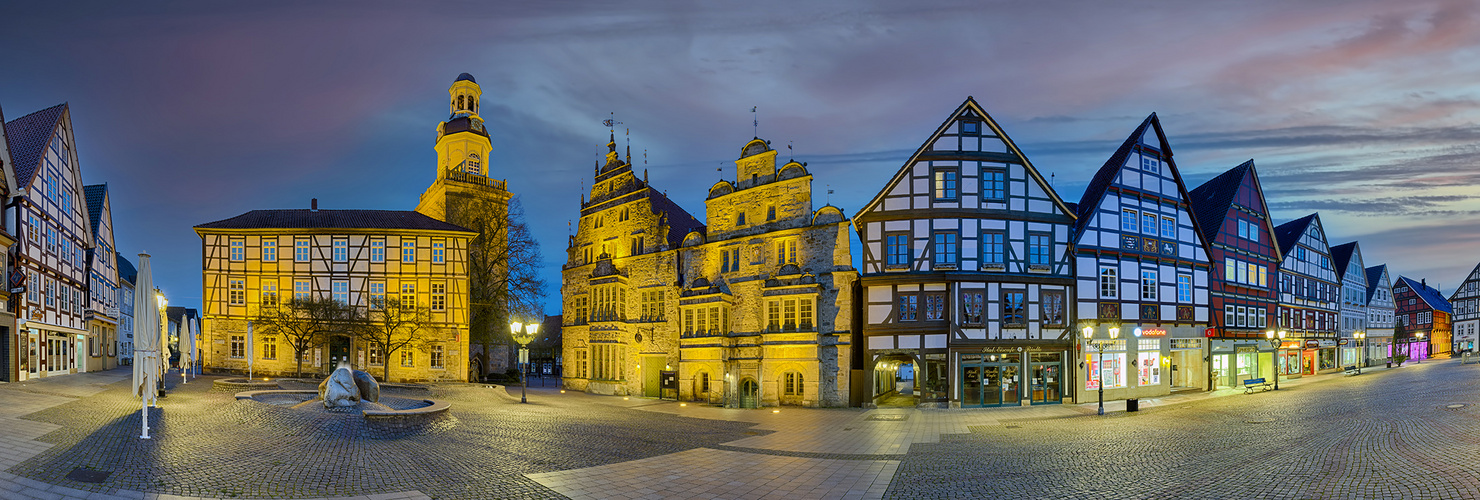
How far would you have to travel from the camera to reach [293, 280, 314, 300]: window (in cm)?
4391

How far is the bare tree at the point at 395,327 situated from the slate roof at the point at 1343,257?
6716 cm

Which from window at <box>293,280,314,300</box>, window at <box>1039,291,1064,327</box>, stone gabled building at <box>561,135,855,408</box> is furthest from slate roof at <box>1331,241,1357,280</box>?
window at <box>293,280,314,300</box>

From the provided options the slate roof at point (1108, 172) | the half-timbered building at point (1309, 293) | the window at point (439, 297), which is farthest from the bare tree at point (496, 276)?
the half-timbered building at point (1309, 293)

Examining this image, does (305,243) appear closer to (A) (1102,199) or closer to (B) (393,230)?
(B) (393,230)

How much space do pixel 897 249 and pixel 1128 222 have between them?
38.0ft

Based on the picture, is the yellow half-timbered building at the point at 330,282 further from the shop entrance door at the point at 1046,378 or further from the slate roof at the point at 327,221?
the shop entrance door at the point at 1046,378

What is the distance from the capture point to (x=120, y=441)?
1541 cm

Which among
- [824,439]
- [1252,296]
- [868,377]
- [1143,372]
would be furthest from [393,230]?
[1252,296]

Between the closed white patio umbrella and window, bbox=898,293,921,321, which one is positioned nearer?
the closed white patio umbrella

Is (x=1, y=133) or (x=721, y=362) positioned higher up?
(x=1, y=133)

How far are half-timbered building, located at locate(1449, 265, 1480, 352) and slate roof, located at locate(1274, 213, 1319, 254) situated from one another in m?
57.7

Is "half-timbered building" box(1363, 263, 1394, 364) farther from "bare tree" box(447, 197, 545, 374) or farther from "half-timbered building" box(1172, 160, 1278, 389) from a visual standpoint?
"bare tree" box(447, 197, 545, 374)

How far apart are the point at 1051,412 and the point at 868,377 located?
7.35 meters

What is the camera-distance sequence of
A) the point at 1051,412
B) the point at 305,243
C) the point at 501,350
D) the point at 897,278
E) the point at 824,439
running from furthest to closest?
the point at 501,350 → the point at 305,243 → the point at 897,278 → the point at 1051,412 → the point at 824,439
